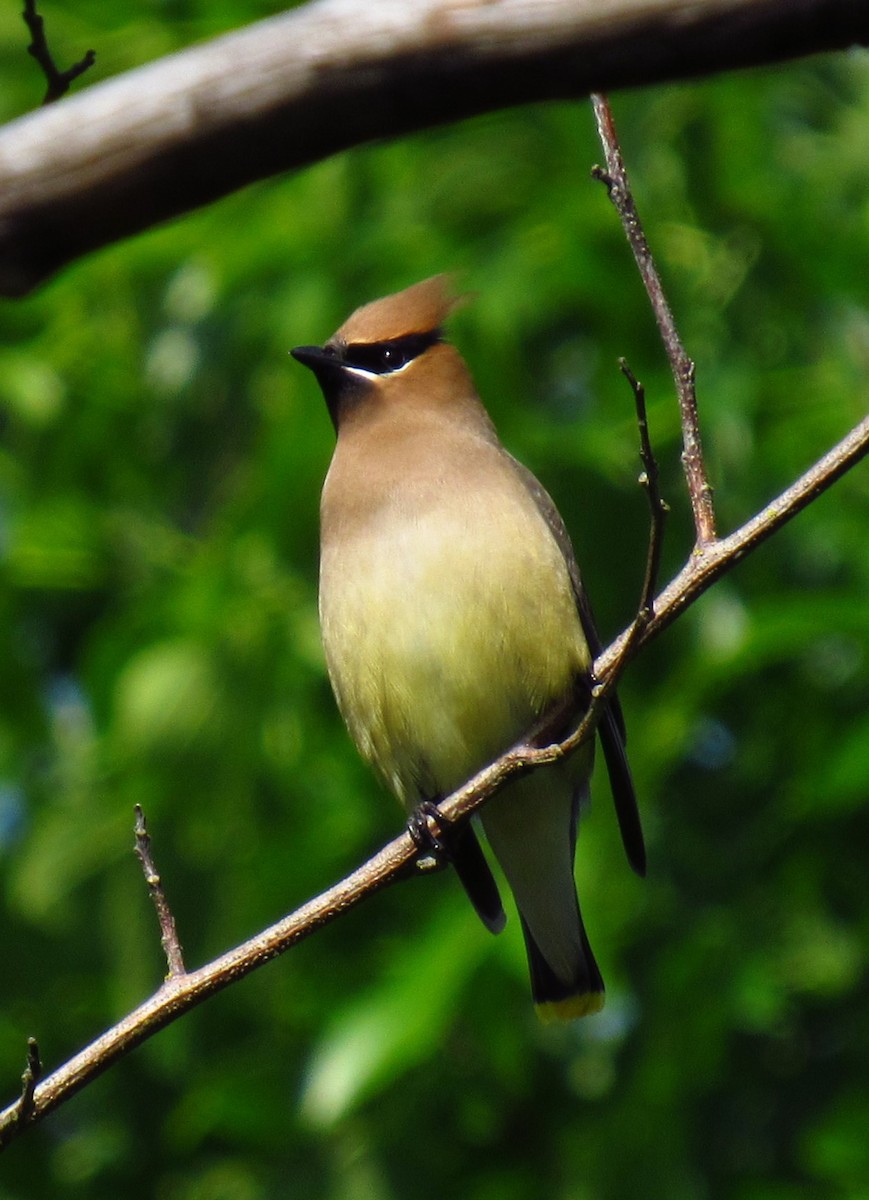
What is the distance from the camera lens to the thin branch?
115 inches

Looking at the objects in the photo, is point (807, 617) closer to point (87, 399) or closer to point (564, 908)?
point (564, 908)

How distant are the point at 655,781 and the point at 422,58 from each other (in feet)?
15.0

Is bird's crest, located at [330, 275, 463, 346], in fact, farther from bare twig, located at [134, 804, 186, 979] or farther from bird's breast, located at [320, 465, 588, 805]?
bare twig, located at [134, 804, 186, 979]

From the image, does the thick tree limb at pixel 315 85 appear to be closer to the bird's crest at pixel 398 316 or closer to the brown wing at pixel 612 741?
the brown wing at pixel 612 741

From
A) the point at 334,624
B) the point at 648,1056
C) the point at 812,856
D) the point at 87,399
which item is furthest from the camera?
the point at 87,399

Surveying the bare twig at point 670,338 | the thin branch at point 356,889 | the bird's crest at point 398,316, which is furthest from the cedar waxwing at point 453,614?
the bare twig at point 670,338

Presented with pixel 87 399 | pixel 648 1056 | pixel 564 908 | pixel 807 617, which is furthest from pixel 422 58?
pixel 87 399

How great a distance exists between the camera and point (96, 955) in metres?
5.81

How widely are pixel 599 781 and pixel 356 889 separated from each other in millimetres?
2083

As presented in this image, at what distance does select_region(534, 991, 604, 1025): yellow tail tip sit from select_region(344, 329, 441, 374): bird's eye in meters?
1.71

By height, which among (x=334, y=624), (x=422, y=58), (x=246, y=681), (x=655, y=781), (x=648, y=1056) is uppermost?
(x=422, y=58)

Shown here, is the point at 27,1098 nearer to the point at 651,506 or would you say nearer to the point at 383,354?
the point at 651,506

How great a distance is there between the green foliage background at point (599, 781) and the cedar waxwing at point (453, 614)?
233mm

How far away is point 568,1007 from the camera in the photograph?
4.99m
